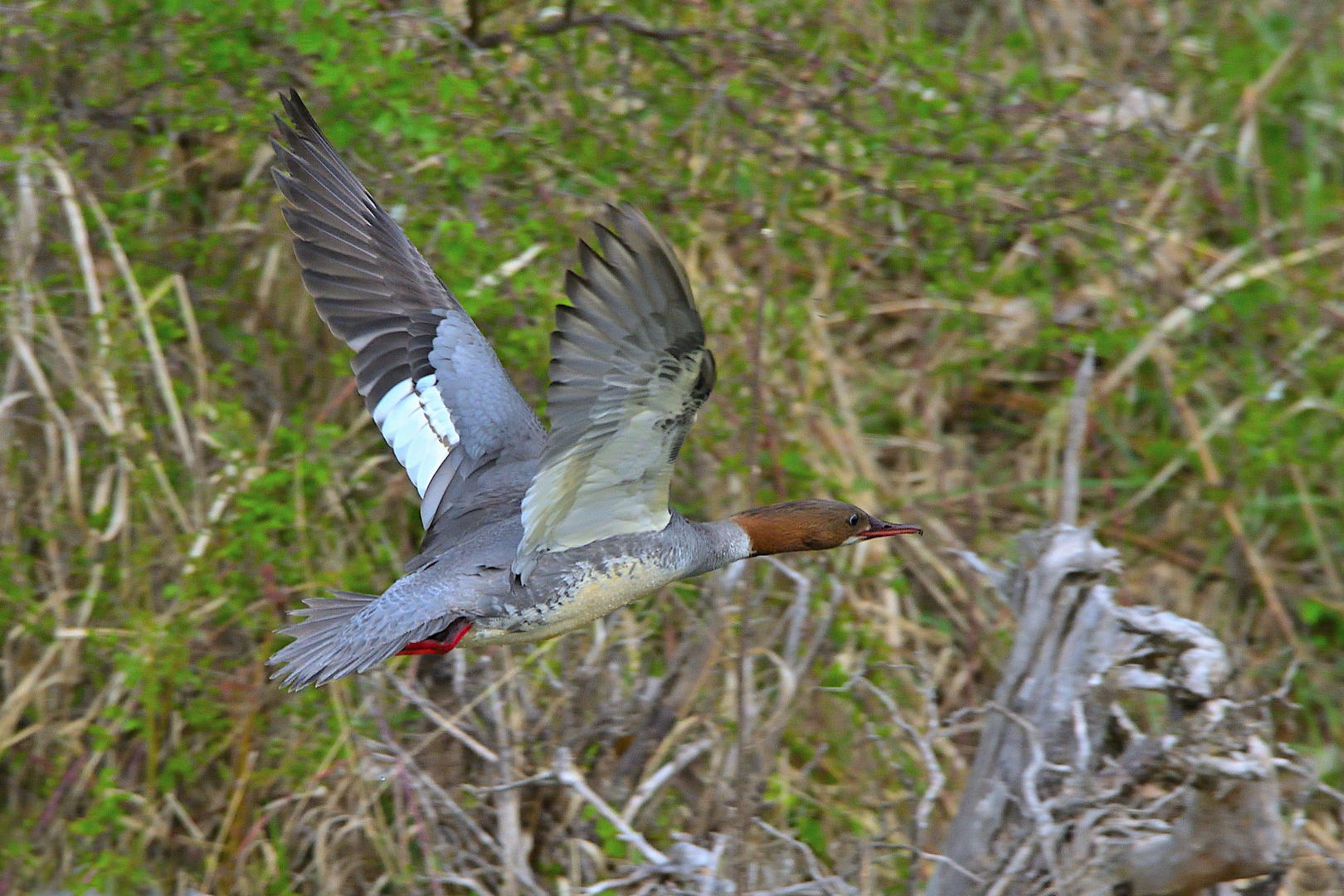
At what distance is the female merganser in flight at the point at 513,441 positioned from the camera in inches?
98.7

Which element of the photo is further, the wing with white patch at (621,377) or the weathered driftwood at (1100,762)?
the weathered driftwood at (1100,762)

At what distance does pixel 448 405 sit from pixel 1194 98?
137 inches

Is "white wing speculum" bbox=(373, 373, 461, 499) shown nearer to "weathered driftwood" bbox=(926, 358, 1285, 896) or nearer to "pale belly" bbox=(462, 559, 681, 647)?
"pale belly" bbox=(462, 559, 681, 647)

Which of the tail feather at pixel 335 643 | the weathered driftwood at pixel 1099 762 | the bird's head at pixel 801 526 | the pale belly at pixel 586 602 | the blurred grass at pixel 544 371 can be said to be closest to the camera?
the weathered driftwood at pixel 1099 762

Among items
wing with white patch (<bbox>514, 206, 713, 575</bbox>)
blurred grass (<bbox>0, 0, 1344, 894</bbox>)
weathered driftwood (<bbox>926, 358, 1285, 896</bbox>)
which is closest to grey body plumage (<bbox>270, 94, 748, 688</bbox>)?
wing with white patch (<bbox>514, 206, 713, 575</bbox>)

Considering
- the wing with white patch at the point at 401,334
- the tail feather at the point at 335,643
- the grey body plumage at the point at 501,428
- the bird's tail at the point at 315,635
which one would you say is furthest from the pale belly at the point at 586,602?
the wing with white patch at the point at 401,334

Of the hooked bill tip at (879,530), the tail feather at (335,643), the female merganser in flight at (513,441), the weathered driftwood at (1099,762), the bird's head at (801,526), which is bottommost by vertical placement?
the weathered driftwood at (1099,762)

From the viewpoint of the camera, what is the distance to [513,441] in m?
3.53

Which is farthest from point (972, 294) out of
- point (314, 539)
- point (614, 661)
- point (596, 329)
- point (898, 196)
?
point (596, 329)

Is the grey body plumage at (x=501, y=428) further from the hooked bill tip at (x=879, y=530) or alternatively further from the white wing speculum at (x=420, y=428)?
the hooked bill tip at (x=879, y=530)

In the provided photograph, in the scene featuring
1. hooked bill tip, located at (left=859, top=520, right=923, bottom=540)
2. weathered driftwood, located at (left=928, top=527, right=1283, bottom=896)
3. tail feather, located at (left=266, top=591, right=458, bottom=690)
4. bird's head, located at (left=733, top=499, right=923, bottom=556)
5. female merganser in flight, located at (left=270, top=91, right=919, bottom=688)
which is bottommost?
weathered driftwood, located at (left=928, top=527, right=1283, bottom=896)

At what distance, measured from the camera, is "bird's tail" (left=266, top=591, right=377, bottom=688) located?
2.88 meters

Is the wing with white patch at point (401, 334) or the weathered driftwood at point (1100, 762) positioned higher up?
the wing with white patch at point (401, 334)

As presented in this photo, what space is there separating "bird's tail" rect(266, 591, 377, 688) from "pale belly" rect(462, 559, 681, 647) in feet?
0.88
